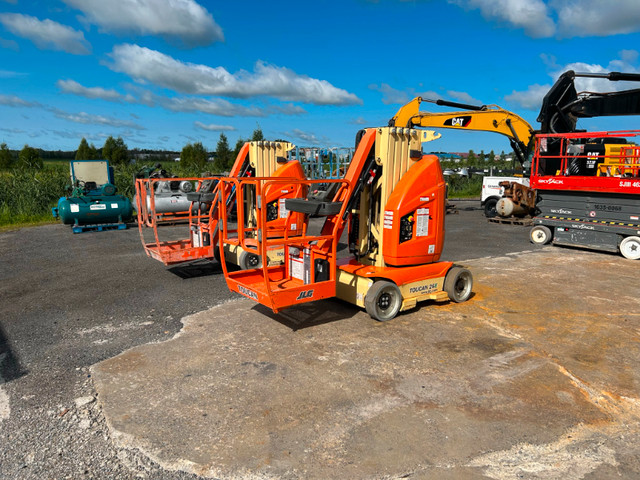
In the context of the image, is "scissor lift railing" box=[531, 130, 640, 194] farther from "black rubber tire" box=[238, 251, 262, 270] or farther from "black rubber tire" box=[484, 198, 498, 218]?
"black rubber tire" box=[238, 251, 262, 270]

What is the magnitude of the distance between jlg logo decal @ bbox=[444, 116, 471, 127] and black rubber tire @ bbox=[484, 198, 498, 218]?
4396 millimetres

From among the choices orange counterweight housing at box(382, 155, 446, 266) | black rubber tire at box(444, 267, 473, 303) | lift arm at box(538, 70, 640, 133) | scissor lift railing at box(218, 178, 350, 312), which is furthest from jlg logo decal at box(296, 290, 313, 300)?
lift arm at box(538, 70, 640, 133)

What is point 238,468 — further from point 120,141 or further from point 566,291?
point 120,141

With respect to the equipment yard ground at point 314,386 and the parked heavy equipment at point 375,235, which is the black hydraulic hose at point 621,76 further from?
the parked heavy equipment at point 375,235

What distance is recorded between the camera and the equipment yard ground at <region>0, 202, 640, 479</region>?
126 inches

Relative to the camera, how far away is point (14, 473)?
9.98ft

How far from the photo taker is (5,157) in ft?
122

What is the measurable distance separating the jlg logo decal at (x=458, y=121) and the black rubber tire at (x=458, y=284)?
8.81 metres

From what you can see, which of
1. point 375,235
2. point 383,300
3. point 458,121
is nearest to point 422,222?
A: point 375,235

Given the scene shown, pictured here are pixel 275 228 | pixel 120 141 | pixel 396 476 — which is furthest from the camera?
pixel 120 141

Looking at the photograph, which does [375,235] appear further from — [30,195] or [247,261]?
[30,195]

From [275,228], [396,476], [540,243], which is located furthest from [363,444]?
[540,243]

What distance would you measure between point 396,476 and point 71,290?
20.6ft

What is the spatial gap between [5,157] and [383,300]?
136ft
